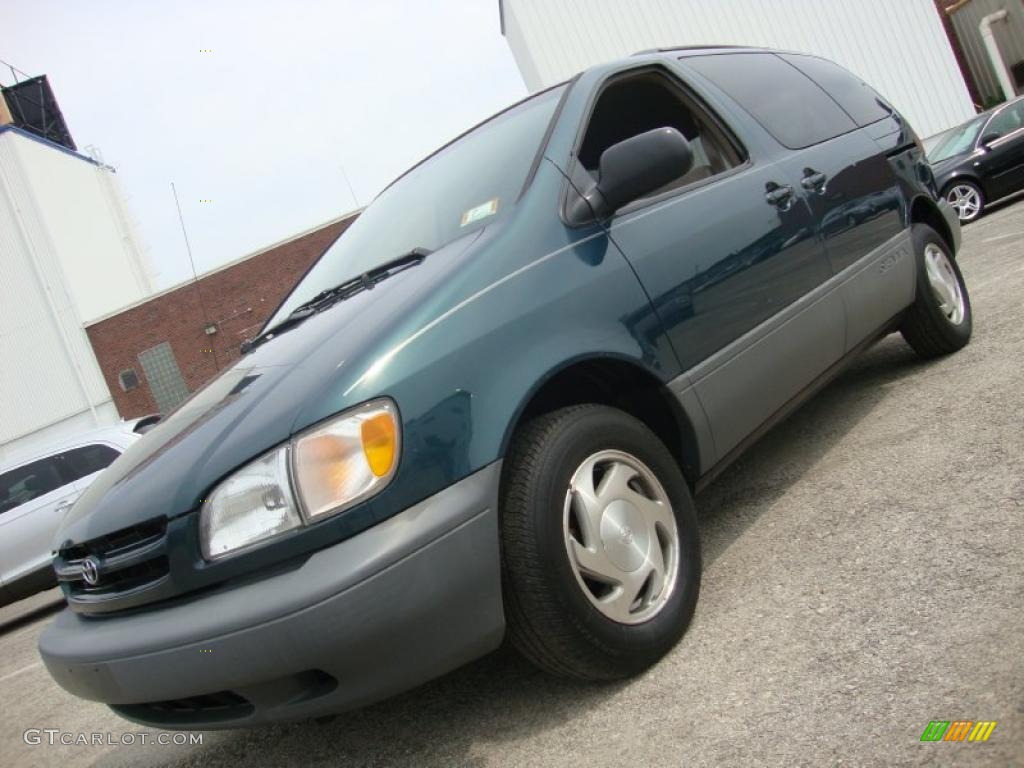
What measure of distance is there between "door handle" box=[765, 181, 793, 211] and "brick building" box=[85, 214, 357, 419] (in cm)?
2397

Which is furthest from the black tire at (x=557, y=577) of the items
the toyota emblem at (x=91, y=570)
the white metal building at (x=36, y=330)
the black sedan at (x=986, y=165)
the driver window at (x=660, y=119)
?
the white metal building at (x=36, y=330)

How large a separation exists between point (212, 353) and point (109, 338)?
3506mm

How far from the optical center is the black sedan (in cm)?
1151

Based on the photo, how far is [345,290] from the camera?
280cm

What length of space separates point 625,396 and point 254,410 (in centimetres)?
108

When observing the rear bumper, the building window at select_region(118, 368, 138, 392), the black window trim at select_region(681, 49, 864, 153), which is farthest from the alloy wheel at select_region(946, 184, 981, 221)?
the building window at select_region(118, 368, 138, 392)

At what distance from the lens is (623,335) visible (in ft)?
7.84

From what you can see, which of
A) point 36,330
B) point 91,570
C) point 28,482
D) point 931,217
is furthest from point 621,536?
point 36,330

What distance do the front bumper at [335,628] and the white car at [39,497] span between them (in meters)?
5.88

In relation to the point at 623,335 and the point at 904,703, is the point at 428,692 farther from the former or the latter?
the point at 904,703

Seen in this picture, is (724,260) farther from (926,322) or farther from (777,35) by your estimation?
(777,35)

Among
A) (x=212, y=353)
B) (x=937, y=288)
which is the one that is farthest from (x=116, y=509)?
(x=212, y=353)

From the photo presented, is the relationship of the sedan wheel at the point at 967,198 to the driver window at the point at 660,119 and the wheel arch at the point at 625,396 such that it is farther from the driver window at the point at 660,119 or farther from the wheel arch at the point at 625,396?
the wheel arch at the point at 625,396

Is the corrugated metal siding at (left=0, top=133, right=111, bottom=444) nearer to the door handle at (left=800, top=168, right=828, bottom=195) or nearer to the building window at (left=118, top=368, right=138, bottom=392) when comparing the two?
the building window at (left=118, top=368, right=138, bottom=392)
